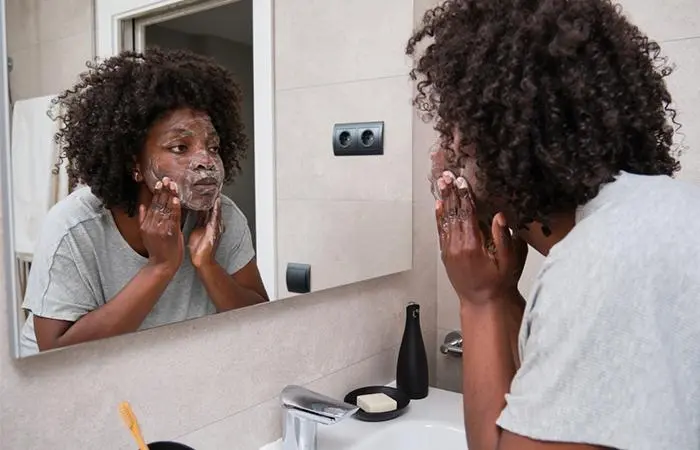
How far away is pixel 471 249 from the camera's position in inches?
31.6

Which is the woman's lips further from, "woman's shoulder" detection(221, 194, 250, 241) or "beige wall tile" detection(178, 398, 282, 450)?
"beige wall tile" detection(178, 398, 282, 450)

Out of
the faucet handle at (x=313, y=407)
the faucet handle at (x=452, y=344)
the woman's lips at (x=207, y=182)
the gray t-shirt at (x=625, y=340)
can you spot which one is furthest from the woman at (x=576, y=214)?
the faucet handle at (x=452, y=344)

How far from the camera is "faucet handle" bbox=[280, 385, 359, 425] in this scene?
834 millimetres

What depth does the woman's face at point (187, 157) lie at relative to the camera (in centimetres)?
72

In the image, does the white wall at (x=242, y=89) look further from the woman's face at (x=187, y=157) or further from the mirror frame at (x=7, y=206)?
the mirror frame at (x=7, y=206)

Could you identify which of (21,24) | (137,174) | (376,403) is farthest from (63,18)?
(376,403)

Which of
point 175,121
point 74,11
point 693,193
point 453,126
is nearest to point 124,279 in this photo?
point 175,121

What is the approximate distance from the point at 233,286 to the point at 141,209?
18 centimetres

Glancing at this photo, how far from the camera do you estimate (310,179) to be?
993 mm

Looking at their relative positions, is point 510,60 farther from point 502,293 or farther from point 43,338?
point 43,338

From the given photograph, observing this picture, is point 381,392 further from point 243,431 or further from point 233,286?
point 233,286

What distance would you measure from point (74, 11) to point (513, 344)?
682 mm

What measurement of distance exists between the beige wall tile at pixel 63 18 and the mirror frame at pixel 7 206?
0.04 metres

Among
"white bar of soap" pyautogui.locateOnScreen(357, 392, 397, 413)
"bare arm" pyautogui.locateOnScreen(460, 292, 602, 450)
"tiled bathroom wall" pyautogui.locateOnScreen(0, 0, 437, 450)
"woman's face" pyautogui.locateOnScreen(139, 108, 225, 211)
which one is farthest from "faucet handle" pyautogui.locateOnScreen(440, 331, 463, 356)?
"woman's face" pyautogui.locateOnScreen(139, 108, 225, 211)
